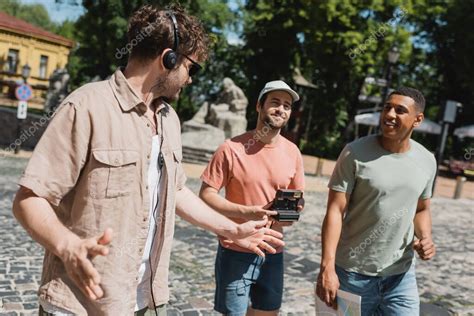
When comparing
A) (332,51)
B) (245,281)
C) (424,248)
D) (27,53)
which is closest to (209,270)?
(245,281)

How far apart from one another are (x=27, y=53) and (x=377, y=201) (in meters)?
19.3

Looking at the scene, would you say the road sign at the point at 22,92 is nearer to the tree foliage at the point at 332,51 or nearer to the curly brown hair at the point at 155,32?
the tree foliage at the point at 332,51

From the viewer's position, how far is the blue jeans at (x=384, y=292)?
10.3ft

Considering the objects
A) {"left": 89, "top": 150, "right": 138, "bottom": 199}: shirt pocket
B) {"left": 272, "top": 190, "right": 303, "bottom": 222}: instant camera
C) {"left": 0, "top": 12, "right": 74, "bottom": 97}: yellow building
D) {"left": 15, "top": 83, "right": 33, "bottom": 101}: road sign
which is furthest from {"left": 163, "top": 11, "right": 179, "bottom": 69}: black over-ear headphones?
{"left": 15, "top": 83, "right": 33, "bottom": 101}: road sign

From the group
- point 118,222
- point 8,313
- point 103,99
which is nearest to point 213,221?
point 118,222

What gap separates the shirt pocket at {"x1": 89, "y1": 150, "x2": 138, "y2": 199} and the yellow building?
12901 millimetres

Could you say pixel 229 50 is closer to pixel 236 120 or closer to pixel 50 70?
pixel 50 70

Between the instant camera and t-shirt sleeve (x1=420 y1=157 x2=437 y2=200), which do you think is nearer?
the instant camera

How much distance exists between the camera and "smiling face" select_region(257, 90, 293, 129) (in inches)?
138

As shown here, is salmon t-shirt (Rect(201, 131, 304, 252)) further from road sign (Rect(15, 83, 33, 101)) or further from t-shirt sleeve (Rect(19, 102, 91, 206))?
road sign (Rect(15, 83, 33, 101))

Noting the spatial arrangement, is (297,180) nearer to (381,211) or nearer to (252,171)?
(252,171)

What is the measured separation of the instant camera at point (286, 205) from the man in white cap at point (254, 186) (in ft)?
1.26

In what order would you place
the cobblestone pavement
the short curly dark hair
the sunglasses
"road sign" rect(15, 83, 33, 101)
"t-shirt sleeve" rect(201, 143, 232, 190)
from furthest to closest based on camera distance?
"road sign" rect(15, 83, 33, 101) < the cobblestone pavement < "t-shirt sleeve" rect(201, 143, 232, 190) < the short curly dark hair < the sunglasses

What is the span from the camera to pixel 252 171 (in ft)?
11.4
